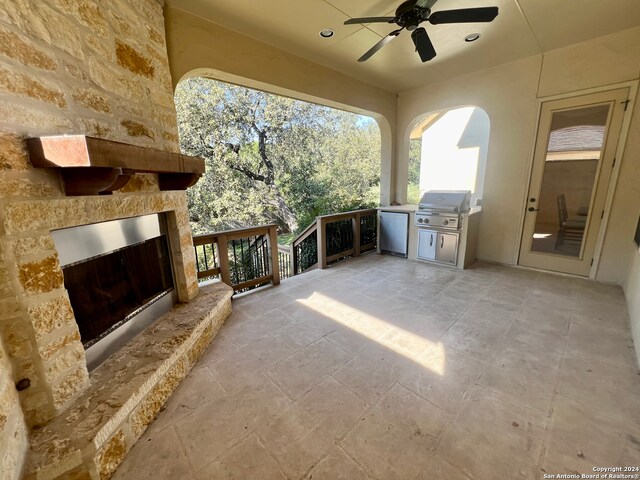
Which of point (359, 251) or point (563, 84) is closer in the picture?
point (563, 84)

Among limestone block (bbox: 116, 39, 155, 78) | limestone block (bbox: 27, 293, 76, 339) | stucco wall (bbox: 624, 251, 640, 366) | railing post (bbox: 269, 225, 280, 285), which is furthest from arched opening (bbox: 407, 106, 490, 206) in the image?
limestone block (bbox: 27, 293, 76, 339)

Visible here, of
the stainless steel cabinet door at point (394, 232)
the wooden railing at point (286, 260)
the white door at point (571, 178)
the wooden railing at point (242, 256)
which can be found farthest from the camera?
the wooden railing at point (286, 260)

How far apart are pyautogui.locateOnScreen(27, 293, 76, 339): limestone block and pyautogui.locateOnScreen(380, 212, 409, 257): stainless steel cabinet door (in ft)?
13.1

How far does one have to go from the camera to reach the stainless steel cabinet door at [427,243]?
390 cm

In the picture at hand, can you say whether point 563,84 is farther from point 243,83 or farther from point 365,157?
point 365,157

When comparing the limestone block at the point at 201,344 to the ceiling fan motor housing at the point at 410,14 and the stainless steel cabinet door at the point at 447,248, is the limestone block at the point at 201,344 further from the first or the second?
the stainless steel cabinet door at the point at 447,248

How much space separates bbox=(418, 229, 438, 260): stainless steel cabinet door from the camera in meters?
3.90

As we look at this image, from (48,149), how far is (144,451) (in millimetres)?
1482

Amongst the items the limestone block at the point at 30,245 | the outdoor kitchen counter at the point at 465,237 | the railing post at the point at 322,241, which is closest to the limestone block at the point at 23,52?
the limestone block at the point at 30,245

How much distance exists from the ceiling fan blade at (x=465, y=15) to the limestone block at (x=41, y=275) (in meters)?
2.88

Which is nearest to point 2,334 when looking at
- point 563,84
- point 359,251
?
point 359,251

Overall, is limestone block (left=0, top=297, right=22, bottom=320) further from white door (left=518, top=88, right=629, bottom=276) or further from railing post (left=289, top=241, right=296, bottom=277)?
white door (left=518, top=88, right=629, bottom=276)

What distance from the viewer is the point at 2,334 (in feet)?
3.41

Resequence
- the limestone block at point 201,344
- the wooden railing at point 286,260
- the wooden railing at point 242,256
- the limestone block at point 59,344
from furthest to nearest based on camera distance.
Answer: the wooden railing at point 286,260
the wooden railing at point 242,256
the limestone block at point 201,344
the limestone block at point 59,344
